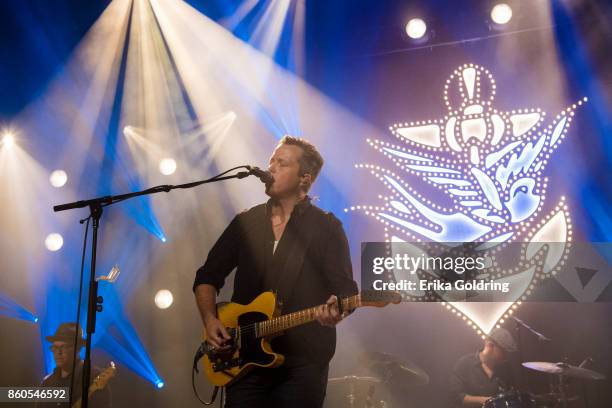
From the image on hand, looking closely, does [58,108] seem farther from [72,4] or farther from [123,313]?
[123,313]

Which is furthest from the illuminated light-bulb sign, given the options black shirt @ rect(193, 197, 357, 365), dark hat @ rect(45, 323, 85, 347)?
dark hat @ rect(45, 323, 85, 347)

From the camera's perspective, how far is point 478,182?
5859 millimetres

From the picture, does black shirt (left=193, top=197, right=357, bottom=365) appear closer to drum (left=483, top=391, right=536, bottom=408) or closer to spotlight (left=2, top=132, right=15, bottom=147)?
drum (left=483, top=391, right=536, bottom=408)

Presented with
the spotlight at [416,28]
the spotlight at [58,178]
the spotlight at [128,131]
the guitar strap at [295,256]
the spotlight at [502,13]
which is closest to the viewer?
the guitar strap at [295,256]

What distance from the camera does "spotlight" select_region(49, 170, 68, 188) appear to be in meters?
7.32

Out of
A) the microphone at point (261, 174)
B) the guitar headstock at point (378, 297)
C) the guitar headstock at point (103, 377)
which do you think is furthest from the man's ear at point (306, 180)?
the guitar headstock at point (103, 377)

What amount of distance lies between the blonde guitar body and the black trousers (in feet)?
0.17

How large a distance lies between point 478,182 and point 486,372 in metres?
1.77

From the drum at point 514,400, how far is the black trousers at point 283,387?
2312 millimetres

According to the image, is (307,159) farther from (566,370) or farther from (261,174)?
(566,370)

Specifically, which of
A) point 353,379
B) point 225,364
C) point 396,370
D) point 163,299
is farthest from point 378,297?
point 163,299

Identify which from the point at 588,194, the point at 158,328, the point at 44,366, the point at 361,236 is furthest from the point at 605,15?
the point at 44,366

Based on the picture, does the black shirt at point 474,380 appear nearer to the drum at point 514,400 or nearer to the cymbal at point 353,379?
the drum at point 514,400

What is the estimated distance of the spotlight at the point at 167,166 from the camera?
695 centimetres
